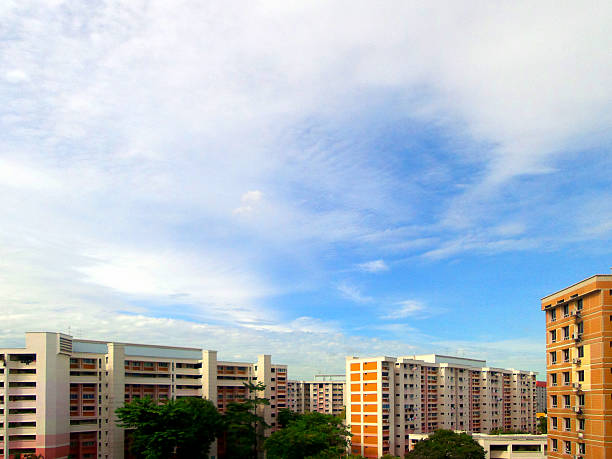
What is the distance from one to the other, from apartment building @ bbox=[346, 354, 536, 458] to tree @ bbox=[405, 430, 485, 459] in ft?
64.1

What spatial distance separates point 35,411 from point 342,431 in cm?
4027

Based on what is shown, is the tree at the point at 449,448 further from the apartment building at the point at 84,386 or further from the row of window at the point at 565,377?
the apartment building at the point at 84,386

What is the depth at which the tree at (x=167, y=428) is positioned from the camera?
6525 cm

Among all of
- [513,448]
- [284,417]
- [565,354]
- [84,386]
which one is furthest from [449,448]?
[84,386]

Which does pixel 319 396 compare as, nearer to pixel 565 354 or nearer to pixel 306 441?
pixel 306 441

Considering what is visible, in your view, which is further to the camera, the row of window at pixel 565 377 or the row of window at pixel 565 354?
the row of window at pixel 565 354

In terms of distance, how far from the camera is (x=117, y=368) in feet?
245

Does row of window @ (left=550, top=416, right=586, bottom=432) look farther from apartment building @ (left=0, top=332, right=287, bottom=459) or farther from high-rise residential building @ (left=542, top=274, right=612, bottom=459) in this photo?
apartment building @ (left=0, top=332, right=287, bottom=459)

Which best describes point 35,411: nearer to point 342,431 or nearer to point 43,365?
point 43,365

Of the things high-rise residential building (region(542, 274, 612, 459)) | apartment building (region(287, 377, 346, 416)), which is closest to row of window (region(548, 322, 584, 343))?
high-rise residential building (region(542, 274, 612, 459))

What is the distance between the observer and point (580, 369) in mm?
41656

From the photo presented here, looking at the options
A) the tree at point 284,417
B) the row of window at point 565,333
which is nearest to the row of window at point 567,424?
the row of window at point 565,333

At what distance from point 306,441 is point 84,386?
31.2m

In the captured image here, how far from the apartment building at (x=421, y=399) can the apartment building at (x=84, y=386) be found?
2148cm
